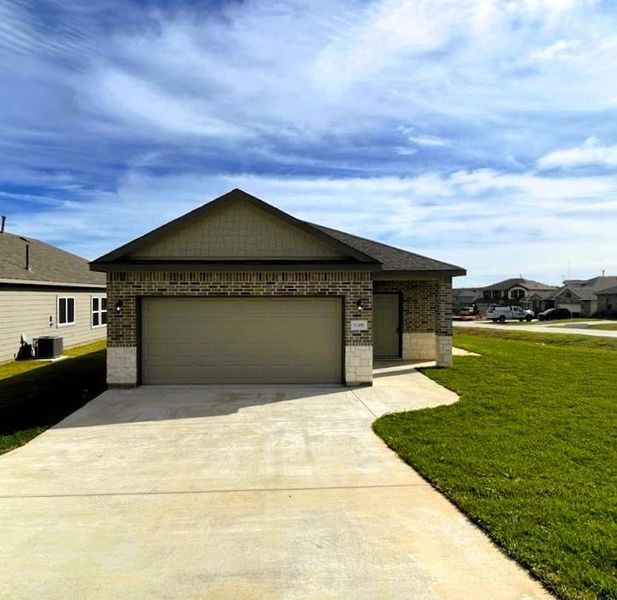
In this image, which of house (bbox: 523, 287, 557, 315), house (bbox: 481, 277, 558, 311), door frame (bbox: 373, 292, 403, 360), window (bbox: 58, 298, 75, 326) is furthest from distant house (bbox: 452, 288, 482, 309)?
window (bbox: 58, 298, 75, 326)

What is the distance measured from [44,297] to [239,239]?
10.9 metres

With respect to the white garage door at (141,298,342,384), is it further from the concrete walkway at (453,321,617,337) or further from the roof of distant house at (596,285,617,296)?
the roof of distant house at (596,285,617,296)

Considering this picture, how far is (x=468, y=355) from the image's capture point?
17297 millimetres

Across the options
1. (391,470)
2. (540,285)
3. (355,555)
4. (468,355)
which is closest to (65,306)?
(468,355)

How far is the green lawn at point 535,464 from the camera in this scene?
13.2 ft

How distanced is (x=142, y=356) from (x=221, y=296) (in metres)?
2.37

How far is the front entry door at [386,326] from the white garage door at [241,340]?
4691 millimetres

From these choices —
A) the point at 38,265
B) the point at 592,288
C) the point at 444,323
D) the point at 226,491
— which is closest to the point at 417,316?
the point at 444,323

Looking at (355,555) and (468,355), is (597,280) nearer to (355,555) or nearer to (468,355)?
(468,355)

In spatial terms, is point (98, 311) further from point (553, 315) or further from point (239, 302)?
point (553, 315)

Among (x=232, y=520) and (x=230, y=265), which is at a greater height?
(x=230, y=265)

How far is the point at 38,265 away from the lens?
19.8 meters

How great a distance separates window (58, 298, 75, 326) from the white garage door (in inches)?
412

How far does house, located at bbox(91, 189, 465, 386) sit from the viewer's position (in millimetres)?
11375
